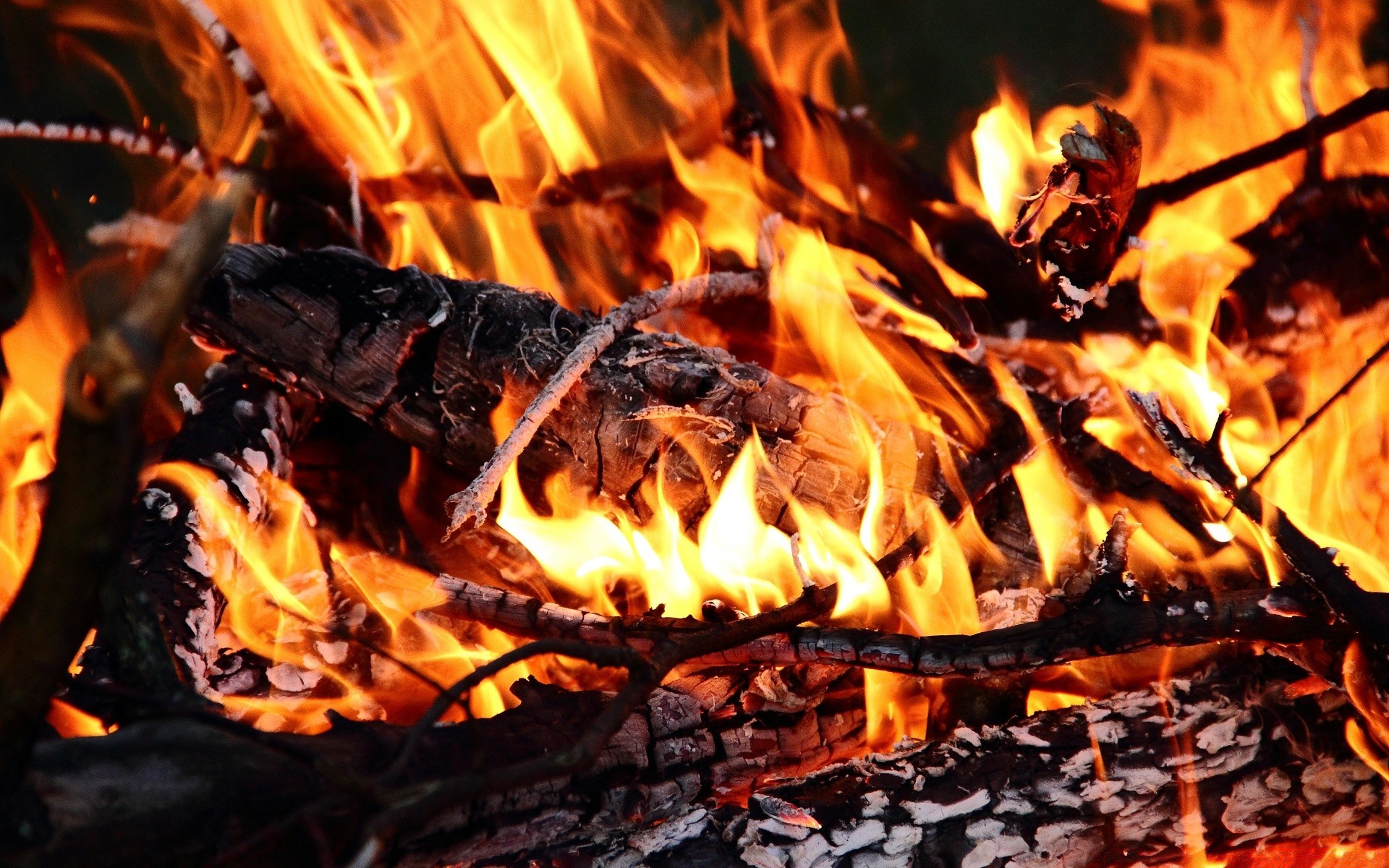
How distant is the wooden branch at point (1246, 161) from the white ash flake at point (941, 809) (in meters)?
1.96

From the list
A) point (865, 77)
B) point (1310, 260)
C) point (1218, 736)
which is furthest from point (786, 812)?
point (865, 77)

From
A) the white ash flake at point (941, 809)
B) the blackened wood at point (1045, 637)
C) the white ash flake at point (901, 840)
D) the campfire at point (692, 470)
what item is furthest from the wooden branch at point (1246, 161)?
the white ash flake at point (901, 840)

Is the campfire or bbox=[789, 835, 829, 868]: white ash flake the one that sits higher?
the campfire

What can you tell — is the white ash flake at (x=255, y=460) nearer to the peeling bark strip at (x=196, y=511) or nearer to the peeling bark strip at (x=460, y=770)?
the peeling bark strip at (x=196, y=511)

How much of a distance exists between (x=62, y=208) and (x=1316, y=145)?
462 centimetres

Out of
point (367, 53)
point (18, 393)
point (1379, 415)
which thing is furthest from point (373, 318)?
point (1379, 415)

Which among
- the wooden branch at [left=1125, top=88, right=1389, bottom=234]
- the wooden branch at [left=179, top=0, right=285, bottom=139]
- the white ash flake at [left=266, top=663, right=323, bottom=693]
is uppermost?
the wooden branch at [left=179, top=0, right=285, bottom=139]

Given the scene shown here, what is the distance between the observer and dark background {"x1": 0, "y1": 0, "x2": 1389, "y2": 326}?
4.08m

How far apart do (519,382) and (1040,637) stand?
55.0 inches

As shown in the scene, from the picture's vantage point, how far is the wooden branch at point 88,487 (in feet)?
3.24

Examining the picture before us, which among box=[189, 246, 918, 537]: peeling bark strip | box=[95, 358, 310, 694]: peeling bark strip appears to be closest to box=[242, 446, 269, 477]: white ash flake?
box=[95, 358, 310, 694]: peeling bark strip

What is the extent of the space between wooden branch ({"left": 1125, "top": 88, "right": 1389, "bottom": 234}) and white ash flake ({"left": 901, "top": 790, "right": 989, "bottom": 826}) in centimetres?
196

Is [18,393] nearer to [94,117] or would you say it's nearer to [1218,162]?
[94,117]

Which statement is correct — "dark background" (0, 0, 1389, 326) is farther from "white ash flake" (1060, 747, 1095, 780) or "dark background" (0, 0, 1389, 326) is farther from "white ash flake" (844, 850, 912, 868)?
"white ash flake" (844, 850, 912, 868)
